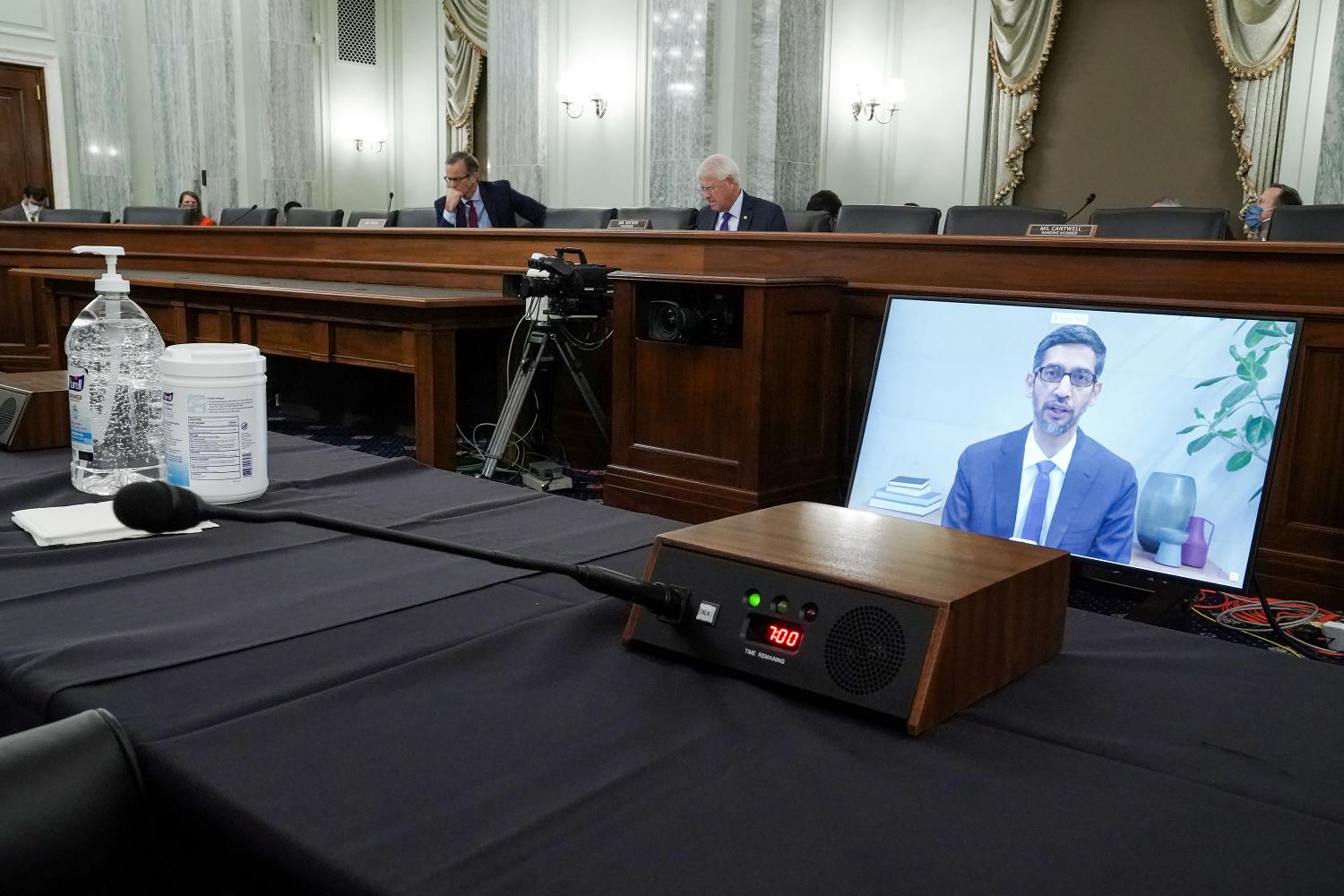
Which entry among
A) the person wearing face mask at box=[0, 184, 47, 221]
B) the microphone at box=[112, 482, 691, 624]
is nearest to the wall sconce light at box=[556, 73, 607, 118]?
the person wearing face mask at box=[0, 184, 47, 221]

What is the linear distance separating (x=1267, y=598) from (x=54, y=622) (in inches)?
109

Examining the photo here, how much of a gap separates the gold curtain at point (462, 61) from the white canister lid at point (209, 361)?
1056 centimetres

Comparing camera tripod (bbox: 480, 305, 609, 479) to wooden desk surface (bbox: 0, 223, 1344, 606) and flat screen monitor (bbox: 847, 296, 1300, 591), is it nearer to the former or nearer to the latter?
wooden desk surface (bbox: 0, 223, 1344, 606)

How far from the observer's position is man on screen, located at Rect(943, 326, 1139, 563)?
2.12 meters

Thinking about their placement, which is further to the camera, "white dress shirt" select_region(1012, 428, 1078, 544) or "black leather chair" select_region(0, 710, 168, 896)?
"white dress shirt" select_region(1012, 428, 1078, 544)

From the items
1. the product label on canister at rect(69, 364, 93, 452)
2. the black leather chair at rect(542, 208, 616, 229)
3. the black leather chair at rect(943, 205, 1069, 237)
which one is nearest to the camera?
the product label on canister at rect(69, 364, 93, 452)

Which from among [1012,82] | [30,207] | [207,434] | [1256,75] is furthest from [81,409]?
[30,207]

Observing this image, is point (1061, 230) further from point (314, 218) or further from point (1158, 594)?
point (314, 218)

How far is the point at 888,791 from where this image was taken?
0.61 metres

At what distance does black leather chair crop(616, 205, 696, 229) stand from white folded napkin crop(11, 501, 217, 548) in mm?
4260

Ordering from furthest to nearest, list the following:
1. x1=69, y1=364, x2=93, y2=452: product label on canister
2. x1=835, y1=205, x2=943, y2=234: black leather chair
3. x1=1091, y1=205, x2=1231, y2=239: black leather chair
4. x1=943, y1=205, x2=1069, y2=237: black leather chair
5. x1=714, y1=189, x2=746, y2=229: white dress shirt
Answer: x1=714, y1=189, x2=746, y2=229: white dress shirt < x1=835, y1=205, x2=943, y2=234: black leather chair < x1=943, y1=205, x2=1069, y2=237: black leather chair < x1=1091, y1=205, x2=1231, y2=239: black leather chair < x1=69, y1=364, x2=93, y2=452: product label on canister

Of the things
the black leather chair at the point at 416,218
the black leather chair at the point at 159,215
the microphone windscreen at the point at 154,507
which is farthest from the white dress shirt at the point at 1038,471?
the black leather chair at the point at 159,215

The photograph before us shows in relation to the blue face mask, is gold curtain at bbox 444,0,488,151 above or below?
above

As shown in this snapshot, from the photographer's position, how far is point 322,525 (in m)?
0.82
